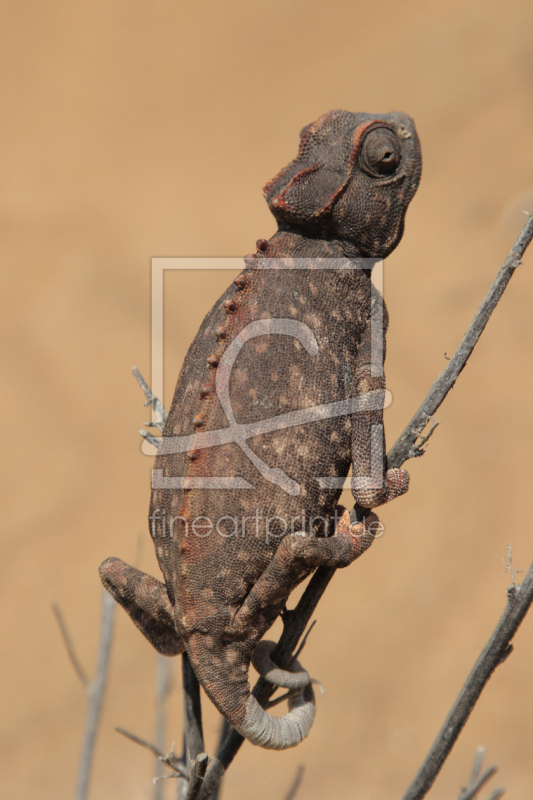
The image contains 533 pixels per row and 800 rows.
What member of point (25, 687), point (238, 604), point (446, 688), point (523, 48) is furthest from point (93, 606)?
point (523, 48)

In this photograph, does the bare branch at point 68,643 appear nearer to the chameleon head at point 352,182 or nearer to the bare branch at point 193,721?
the bare branch at point 193,721

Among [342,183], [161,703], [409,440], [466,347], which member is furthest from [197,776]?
[342,183]

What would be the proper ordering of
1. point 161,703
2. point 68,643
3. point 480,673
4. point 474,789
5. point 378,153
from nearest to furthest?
1. point 480,673
2. point 474,789
3. point 378,153
4. point 68,643
5. point 161,703

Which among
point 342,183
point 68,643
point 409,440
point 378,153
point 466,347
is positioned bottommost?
point 68,643

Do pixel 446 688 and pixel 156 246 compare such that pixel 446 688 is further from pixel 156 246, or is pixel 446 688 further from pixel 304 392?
pixel 156 246

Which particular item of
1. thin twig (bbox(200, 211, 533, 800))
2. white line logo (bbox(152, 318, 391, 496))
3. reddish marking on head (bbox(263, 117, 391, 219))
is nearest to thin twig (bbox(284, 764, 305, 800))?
thin twig (bbox(200, 211, 533, 800))

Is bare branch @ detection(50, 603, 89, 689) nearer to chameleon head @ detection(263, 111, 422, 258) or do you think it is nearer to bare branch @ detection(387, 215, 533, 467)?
bare branch @ detection(387, 215, 533, 467)

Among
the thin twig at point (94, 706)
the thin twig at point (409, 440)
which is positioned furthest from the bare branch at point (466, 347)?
the thin twig at point (94, 706)

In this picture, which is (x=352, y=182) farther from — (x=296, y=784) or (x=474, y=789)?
(x=296, y=784)
